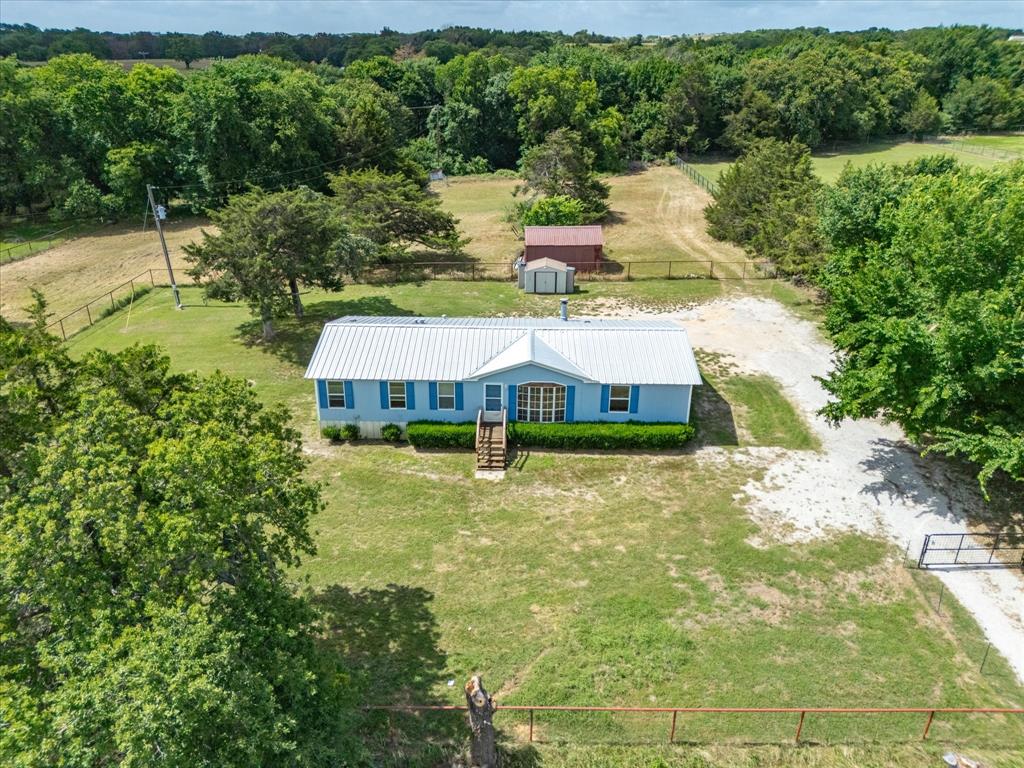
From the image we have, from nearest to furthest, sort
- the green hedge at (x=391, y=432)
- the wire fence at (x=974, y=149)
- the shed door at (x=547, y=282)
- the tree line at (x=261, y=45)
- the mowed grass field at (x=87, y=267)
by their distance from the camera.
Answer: the green hedge at (x=391, y=432)
the shed door at (x=547, y=282)
the mowed grass field at (x=87, y=267)
the wire fence at (x=974, y=149)
the tree line at (x=261, y=45)

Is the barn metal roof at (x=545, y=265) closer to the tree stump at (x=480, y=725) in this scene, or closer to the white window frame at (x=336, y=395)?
the white window frame at (x=336, y=395)

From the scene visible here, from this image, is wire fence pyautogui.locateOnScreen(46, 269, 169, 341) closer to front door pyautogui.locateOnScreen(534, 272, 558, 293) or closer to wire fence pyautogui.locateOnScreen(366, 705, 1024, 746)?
front door pyautogui.locateOnScreen(534, 272, 558, 293)

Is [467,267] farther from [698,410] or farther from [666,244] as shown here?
[698,410]

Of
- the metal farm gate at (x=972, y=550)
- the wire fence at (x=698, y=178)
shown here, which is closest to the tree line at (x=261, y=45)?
the wire fence at (x=698, y=178)

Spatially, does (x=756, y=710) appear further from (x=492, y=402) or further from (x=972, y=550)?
(x=492, y=402)

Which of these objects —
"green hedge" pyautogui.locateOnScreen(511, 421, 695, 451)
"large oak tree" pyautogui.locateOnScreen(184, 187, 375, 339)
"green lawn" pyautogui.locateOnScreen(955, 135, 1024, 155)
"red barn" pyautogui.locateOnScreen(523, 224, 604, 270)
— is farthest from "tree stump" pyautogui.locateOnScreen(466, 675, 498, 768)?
"green lawn" pyautogui.locateOnScreen(955, 135, 1024, 155)
